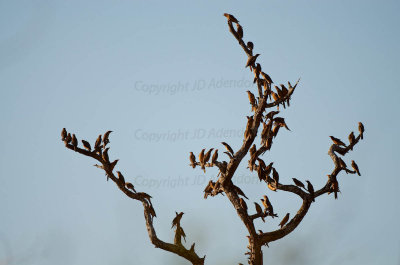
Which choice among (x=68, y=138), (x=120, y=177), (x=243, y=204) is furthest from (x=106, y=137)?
(x=243, y=204)

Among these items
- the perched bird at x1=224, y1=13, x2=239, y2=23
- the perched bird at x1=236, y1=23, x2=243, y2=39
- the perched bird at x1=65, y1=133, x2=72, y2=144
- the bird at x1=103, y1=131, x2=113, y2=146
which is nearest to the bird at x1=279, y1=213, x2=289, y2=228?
the perched bird at x1=236, y1=23, x2=243, y2=39

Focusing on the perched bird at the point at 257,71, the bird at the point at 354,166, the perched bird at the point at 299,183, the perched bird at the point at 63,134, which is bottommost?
the perched bird at the point at 299,183

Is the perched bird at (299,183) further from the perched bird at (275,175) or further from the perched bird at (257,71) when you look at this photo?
Result: the perched bird at (257,71)

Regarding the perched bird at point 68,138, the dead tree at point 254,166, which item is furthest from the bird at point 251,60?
the perched bird at point 68,138

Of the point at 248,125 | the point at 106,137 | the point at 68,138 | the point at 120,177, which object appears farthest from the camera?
the point at 120,177

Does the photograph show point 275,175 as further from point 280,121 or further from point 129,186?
point 129,186

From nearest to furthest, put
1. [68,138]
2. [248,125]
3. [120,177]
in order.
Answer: [248,125], [68,138], [120,177]

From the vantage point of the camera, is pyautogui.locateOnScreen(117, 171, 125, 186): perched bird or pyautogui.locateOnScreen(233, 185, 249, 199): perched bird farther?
pyautogui.locateOnScreen(117, 171, 125, 186): perched bird

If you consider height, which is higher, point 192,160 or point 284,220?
point 192,160

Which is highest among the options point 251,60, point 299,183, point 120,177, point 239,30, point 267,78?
point 239,30

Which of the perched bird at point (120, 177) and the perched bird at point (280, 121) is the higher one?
the perched bird at point (280, 121)

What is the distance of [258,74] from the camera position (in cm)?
1140

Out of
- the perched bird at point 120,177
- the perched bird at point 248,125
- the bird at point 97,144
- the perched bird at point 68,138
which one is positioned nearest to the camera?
the perched bird at point 248,125

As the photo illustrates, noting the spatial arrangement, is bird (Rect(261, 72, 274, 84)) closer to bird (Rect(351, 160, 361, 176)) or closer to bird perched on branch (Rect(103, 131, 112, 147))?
bird (Rect(351, 160, 361, 176))
